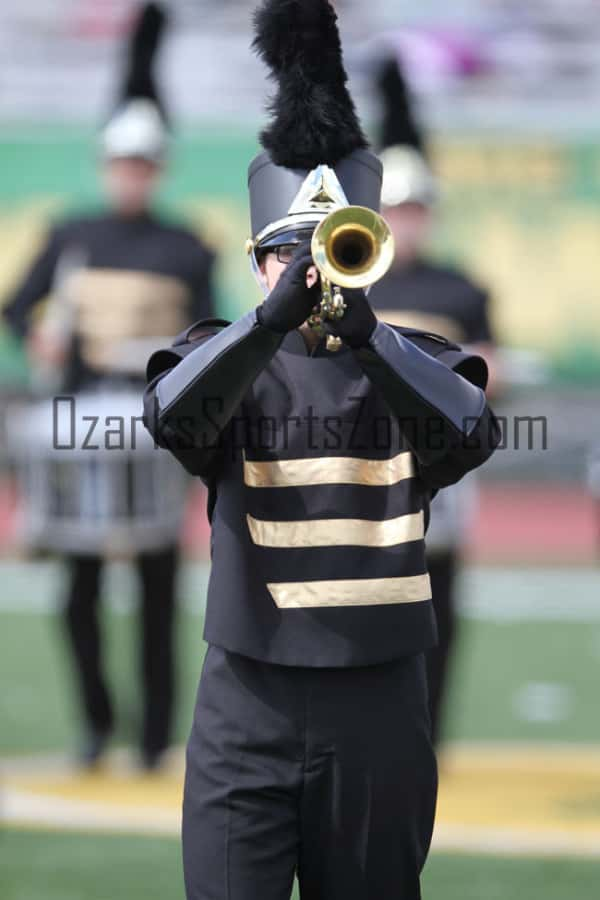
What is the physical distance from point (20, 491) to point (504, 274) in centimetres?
951

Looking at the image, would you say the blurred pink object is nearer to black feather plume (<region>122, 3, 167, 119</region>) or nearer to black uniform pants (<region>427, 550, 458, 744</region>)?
black feather plume (<region>122, 3, 167, 119</region>)

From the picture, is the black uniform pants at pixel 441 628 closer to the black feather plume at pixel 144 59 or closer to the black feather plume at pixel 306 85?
the black feather plume at pixel 144 59

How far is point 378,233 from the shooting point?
7.40 feet

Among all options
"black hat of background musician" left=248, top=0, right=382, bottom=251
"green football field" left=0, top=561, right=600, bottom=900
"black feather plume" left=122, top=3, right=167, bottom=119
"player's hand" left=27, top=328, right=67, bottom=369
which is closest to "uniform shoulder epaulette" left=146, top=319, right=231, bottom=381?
"black hat of background musician" left=248, top=0, right=382, bottom=251

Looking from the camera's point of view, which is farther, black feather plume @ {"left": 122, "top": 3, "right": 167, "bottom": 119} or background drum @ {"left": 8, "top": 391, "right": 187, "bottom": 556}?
black feather plume @ {"left": 122, "top": 3, "right": 167, "bottom": 119}

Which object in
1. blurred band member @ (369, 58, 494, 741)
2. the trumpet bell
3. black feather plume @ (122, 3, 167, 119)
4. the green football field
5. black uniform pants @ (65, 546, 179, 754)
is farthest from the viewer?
black feather plume @ (122, 3, 167, 119)

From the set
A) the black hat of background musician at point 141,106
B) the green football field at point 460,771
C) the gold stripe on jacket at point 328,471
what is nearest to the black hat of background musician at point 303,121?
the gold stripe on jacket at point 328,471

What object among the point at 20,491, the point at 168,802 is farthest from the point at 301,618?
the point at 20,491

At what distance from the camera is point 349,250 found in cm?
225

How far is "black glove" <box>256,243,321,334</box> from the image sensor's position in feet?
7.43

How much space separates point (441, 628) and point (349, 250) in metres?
2.95

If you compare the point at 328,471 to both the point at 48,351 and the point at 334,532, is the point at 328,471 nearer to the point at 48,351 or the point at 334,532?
the point at 334,532

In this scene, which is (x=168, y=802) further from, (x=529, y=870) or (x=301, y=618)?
(x=301, y=618)

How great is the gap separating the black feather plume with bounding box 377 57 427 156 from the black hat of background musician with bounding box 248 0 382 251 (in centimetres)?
284
